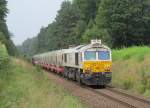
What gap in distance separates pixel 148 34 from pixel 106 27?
6682mm

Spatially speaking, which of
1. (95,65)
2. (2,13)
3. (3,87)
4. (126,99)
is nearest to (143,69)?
(95,65)

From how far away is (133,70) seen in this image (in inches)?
1348

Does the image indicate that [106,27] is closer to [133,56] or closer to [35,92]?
[133,56]

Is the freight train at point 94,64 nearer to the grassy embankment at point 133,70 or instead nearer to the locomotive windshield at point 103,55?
the locomotive windshield at point 103,55

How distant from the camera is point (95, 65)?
3183 cm

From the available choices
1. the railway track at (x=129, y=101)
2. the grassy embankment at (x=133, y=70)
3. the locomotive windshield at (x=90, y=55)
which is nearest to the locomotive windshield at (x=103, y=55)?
the locomotive windshield at (x=90, y=55)

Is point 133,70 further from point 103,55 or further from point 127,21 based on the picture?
point 127,21

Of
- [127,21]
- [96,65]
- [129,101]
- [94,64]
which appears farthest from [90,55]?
[127,21]

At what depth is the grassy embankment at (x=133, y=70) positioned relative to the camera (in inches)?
1108

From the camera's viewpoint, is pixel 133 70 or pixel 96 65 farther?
pixel 133 70

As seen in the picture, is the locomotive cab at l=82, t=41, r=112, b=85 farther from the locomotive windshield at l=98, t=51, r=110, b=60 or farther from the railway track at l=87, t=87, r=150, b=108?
the railway track at l=87, t=87, r=150, b=108

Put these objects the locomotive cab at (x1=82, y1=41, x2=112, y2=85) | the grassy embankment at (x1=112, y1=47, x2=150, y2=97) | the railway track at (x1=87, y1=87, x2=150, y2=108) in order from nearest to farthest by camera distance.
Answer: the railway track at (x1=87, y1=87, x2=150, y2=108) → the grassy embankment at (x1=112, y1=47, x2=150, y2=97) → the locomotive cab at (x1=82, y1=41, x2=112, y2=85)

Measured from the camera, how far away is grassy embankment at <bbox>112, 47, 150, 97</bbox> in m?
28.1

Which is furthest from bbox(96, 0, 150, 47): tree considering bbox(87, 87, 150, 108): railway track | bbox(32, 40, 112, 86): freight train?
bbox(87, 87, 150, 108): railway track
